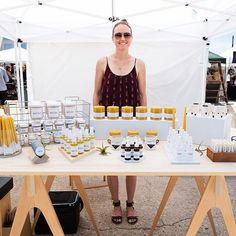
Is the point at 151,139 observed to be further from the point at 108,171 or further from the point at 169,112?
the point at 108,171

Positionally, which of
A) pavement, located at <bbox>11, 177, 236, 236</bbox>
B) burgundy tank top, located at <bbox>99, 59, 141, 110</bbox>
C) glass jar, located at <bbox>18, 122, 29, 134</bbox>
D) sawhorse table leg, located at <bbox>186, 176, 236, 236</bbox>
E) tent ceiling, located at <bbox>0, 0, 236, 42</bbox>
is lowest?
pavement, located at <bbox>11, 177, 236, 236</bbox>

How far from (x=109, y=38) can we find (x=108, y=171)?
10.5 feet

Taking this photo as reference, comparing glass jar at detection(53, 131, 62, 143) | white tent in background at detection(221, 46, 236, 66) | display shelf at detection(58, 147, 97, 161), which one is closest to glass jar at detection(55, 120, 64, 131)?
glass jar at detection(53, 131, 62, 143)

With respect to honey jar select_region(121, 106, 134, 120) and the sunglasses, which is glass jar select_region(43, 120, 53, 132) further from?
the sunglasses

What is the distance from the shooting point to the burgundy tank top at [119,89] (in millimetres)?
1773

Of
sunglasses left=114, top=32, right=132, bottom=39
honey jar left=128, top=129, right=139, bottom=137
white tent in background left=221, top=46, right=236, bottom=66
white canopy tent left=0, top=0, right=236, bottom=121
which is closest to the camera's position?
honey jar left=128, top=129, right=139, bottom=137

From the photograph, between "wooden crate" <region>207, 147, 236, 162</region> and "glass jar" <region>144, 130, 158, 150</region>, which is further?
"glass jar" <region>144, 130, 158, 150</region>

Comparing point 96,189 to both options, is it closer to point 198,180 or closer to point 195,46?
point 198,180

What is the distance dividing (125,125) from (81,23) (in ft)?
8.50

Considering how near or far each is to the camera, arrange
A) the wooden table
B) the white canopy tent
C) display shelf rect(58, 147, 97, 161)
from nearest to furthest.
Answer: the wooden table
display shelf rect(58, 147, 97, 161)
the white canopy tent

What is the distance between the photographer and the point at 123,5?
10.3ft

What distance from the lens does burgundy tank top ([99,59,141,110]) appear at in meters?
1.77

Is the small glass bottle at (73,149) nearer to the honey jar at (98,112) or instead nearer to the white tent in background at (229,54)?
the honey jar at (98,112)

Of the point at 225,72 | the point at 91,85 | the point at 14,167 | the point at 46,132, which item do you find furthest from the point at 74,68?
the point at 225,72
